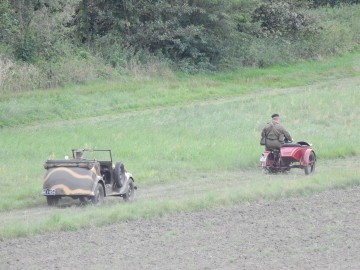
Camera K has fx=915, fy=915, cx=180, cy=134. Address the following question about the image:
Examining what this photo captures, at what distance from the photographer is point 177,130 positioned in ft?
97.4

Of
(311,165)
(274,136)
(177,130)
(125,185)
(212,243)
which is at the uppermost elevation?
(177,130)

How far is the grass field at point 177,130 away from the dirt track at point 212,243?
0.92m

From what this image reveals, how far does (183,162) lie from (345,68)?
24182mm

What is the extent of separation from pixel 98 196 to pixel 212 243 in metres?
4.96

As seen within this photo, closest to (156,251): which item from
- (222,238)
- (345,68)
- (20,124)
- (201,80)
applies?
(222,238)

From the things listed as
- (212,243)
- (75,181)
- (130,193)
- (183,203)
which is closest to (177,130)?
(130,193)

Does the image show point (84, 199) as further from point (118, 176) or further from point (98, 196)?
point (118, 176)

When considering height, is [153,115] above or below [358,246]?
above

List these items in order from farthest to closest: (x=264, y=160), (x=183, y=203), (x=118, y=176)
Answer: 1. (x=264, y=160)
2. (x=118, y=176)
3. (x=183, y=203)

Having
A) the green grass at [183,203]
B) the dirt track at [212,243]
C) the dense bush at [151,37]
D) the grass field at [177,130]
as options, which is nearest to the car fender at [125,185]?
the green grass at [183,203]

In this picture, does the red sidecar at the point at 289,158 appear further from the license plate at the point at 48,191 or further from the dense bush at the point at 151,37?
the dense bush at the point at 151,37

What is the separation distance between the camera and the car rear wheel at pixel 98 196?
61.9 ft

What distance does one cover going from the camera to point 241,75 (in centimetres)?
4422

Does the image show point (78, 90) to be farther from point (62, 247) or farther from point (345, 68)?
point (62, 247)
